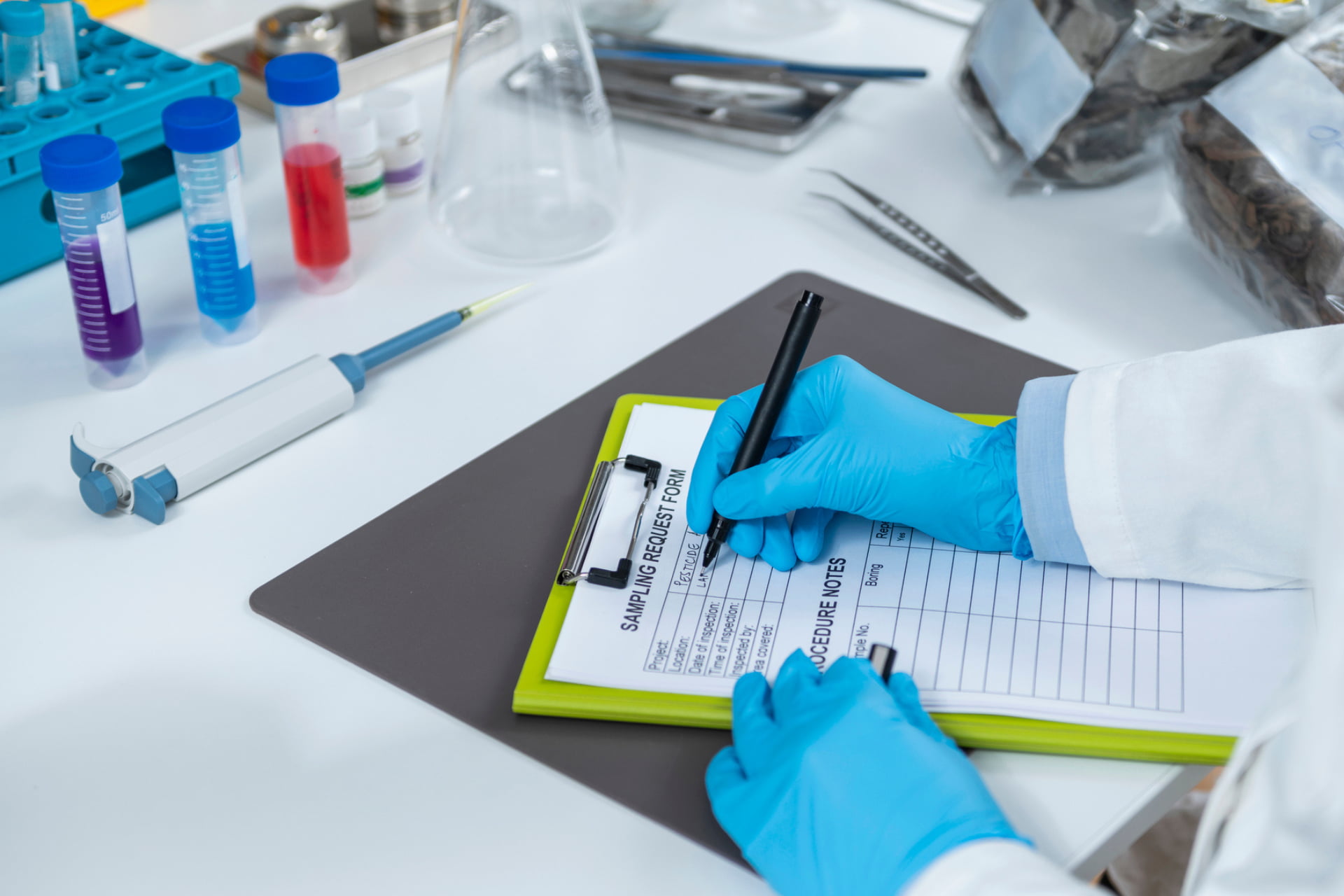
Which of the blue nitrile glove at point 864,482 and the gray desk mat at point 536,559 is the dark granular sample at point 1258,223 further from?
the blue nitrile glove at point 864,482

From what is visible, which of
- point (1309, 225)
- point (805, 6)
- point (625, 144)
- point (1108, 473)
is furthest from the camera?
point (805, 6)

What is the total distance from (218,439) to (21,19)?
15.7 inches

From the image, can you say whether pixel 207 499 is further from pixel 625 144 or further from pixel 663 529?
pixel 625 144

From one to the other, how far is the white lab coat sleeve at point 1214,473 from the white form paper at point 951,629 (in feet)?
0.06

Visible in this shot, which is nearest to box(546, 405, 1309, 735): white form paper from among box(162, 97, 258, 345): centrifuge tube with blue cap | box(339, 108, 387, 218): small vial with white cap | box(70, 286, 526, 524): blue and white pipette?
box(70, 286, 526, 524): blue and white pipette

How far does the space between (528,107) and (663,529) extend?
0.43m

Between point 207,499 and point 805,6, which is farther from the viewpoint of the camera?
point 805,6

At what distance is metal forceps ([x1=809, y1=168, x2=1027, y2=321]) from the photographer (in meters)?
0.93

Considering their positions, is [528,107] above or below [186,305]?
above

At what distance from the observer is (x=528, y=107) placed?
0.94 m

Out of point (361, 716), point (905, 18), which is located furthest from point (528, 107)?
point (905, 18)

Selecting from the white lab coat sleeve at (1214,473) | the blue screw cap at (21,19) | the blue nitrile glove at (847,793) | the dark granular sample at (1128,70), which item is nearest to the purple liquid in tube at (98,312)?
the blue screw cap at (21,19)

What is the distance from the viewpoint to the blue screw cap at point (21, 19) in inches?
33.9

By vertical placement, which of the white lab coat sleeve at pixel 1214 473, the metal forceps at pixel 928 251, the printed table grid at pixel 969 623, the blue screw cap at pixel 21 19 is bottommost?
the metal forceps at pixel 928 251
